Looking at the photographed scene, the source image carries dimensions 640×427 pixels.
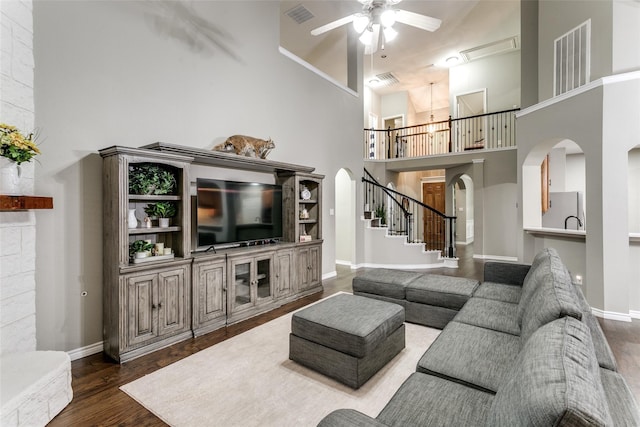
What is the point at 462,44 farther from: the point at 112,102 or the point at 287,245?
the point at 112,102

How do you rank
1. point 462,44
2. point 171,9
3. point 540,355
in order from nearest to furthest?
point 540,355 → point 171,9 → point 462,44

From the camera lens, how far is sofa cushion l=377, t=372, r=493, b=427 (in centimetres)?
124

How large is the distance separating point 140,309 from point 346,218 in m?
5.13

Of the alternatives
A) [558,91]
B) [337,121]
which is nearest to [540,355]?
[558,91]

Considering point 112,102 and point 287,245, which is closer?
point 112,102

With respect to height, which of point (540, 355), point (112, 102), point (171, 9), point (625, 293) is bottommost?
point (625, 293)

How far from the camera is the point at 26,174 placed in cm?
238

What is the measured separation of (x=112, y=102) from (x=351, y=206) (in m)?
4.86

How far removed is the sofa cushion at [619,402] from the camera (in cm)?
116

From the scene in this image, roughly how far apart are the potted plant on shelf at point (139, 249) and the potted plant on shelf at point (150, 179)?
494 mm

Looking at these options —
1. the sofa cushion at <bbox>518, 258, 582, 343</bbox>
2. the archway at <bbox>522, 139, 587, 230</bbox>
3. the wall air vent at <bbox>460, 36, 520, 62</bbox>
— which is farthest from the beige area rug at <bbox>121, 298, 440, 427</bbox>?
the wall air vent at <bbox>460, 36, 520, 62</bbox>

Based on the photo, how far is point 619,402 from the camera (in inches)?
49.6

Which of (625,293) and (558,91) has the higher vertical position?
(558,91)

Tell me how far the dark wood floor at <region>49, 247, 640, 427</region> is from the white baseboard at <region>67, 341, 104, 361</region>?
0.06 meters
